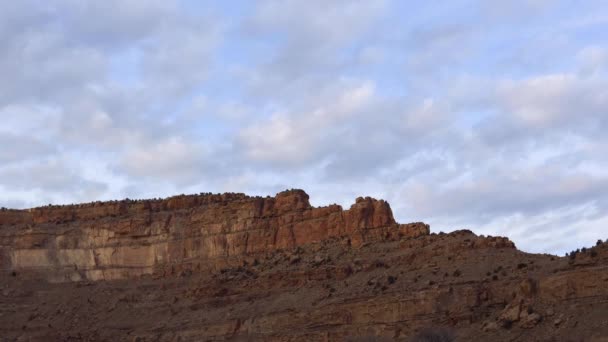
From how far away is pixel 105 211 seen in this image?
86.1 m

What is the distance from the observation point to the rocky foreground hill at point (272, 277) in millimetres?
55531

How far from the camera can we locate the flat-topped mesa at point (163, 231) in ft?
249

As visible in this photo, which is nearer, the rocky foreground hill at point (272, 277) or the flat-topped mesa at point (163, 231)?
the rocky foreground hill at point (272, 277)

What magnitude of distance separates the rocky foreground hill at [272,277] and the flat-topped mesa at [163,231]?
0.30 feet

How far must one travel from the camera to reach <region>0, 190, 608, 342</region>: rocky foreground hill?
182 feet

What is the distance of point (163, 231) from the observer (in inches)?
3246

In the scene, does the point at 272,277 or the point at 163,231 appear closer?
the point at 272,277

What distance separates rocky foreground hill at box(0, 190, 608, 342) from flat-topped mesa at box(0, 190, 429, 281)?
0.09m

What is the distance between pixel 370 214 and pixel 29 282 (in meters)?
25.5

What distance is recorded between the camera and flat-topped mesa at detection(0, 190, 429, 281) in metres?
75.9

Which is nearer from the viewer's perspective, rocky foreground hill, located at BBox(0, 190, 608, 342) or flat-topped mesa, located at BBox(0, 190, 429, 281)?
rocky foreground hill, located at BBox(0, 190, 608, 342)

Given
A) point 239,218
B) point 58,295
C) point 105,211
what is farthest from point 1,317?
point 239,218

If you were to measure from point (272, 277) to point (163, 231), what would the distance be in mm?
14721

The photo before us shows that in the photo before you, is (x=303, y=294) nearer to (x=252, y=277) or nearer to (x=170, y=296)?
(x=252, y=277)
